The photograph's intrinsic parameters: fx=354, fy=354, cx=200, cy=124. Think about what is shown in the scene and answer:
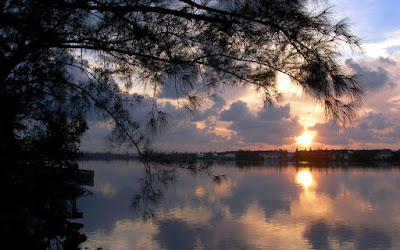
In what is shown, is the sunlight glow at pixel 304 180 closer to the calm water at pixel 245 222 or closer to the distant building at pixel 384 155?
the calm water at pixel 245 222

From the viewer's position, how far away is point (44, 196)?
6.90ft

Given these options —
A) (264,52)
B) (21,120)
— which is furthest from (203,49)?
(21,120)

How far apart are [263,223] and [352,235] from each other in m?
2.63

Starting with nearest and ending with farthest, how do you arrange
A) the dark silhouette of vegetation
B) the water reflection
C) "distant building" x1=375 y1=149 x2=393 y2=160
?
1. the dark silhouette of vegetation
2. the water reflection
3. "distant building" x1=375 y1=149 x2=393 y2=160

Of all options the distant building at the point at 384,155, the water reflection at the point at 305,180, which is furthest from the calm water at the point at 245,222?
the distant building at the point at 384,155

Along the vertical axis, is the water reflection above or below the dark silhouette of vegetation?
Result: below

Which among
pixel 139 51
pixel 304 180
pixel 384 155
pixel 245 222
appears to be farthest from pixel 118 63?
pixel 384 155

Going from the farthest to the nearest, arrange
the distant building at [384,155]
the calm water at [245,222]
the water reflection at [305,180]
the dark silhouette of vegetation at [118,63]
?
1. the distant building at [384,155]
2. the water reflection at [305,180]
3. the calm water at [245,222]
4. the dark silhouette of vegetation at [118,63]

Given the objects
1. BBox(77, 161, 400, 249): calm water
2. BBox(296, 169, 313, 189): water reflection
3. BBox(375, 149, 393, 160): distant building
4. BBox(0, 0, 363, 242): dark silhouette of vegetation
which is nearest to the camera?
BBox(0, 0, 363, 242): dark silhouette of vegetation

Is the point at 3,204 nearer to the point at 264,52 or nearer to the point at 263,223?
the point at 264,52

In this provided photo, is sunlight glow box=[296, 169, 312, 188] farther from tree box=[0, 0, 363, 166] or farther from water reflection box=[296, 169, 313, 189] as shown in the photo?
tree box=[0, 0, 363, 166]

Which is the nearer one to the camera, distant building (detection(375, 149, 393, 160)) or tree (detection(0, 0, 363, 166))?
tree (detection(0, 0, 363, 166))

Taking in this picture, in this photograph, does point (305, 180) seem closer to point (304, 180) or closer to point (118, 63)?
point (304, 180)

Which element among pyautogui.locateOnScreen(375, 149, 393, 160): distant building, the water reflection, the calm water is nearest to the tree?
the calm water
